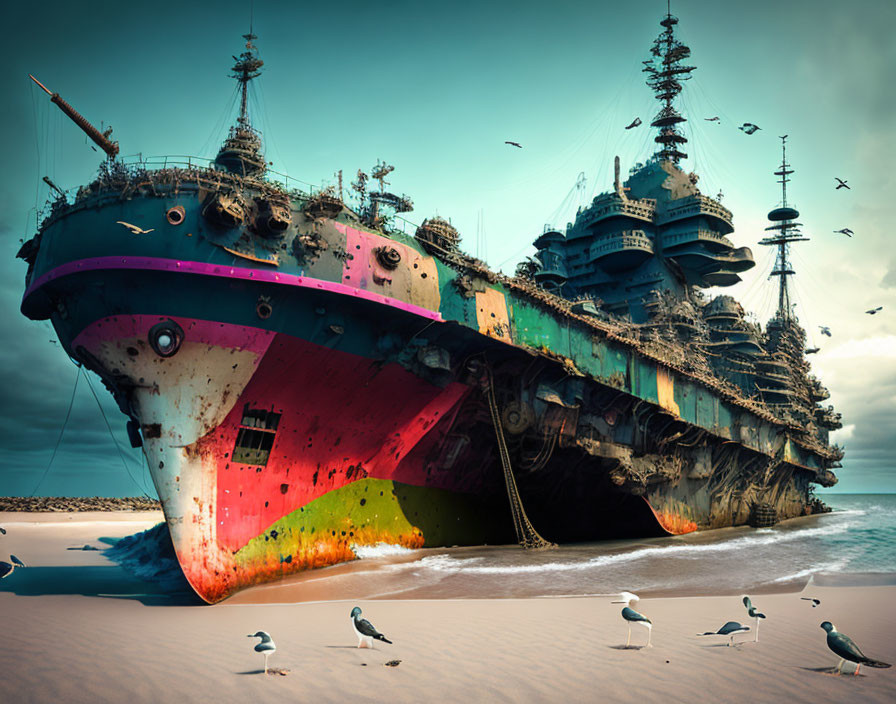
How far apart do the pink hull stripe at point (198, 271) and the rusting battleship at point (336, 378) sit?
0.04 meters

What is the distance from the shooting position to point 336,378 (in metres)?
13.0

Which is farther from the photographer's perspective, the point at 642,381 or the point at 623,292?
the point at 623,292

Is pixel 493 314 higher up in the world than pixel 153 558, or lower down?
higher up

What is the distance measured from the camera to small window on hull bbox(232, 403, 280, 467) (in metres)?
11.9

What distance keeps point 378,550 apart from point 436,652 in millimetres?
8431

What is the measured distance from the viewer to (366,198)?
13680mm

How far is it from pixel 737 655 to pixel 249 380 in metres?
9.26

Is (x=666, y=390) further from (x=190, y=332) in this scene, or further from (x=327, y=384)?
(x=190, y=332)

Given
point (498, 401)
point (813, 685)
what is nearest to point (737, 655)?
point (813, 685)

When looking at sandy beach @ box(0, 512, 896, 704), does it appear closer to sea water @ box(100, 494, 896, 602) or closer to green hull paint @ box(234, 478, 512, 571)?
sea water @ box(100, 494, 896, 602)

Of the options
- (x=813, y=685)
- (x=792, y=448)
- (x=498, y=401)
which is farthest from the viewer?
(x=792, y=448)

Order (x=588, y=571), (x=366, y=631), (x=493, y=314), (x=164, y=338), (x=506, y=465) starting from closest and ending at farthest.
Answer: (x=366, y=631)
(x=164, y=338)
(x=588, y=571)
(x=493, y=314)
(x=506, y=465)

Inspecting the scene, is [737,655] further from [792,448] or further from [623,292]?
[792,448]

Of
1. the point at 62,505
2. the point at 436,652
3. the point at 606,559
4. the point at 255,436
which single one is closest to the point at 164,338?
the point at 255,436
